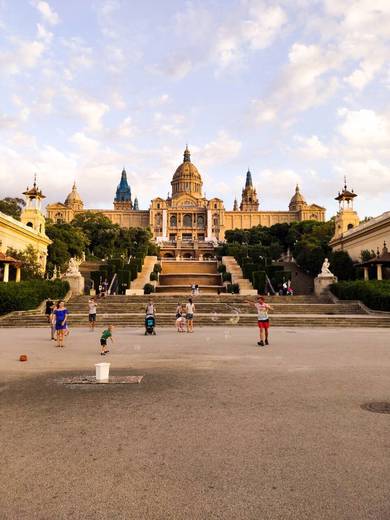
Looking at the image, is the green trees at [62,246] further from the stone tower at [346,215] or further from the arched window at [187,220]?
the arched window at [187,220]

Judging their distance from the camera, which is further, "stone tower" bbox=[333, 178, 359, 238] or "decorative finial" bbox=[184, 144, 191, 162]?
"decorative finial" bbox=[184, 144, 191, 162]

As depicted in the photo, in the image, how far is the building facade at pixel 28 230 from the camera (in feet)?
142

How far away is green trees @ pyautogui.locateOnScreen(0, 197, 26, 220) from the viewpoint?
7075 cm

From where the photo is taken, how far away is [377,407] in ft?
22.5

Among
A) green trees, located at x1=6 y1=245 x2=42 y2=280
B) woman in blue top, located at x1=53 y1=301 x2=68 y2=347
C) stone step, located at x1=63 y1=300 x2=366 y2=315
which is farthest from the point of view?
green trees, located at x1=6 y1=245 x2=42 y2=280

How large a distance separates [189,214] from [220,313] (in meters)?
123

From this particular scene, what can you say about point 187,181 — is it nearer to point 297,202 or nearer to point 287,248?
point 297,202

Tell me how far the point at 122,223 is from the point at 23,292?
127979mm

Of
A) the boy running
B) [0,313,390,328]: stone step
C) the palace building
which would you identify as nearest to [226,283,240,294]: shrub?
[0,313,390,328]: stone step

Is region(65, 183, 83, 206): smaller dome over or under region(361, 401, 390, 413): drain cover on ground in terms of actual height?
over

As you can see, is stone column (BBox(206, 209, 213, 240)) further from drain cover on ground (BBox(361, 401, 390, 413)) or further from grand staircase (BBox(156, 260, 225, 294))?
drain cover on ground (BBox(361, 401, 390, 413))

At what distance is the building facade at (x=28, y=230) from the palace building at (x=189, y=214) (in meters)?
86.3

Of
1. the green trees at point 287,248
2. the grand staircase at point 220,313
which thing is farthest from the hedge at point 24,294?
the green trees at point 287,248

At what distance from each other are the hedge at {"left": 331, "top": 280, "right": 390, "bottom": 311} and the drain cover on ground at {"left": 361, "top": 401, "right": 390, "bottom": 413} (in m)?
21.8
